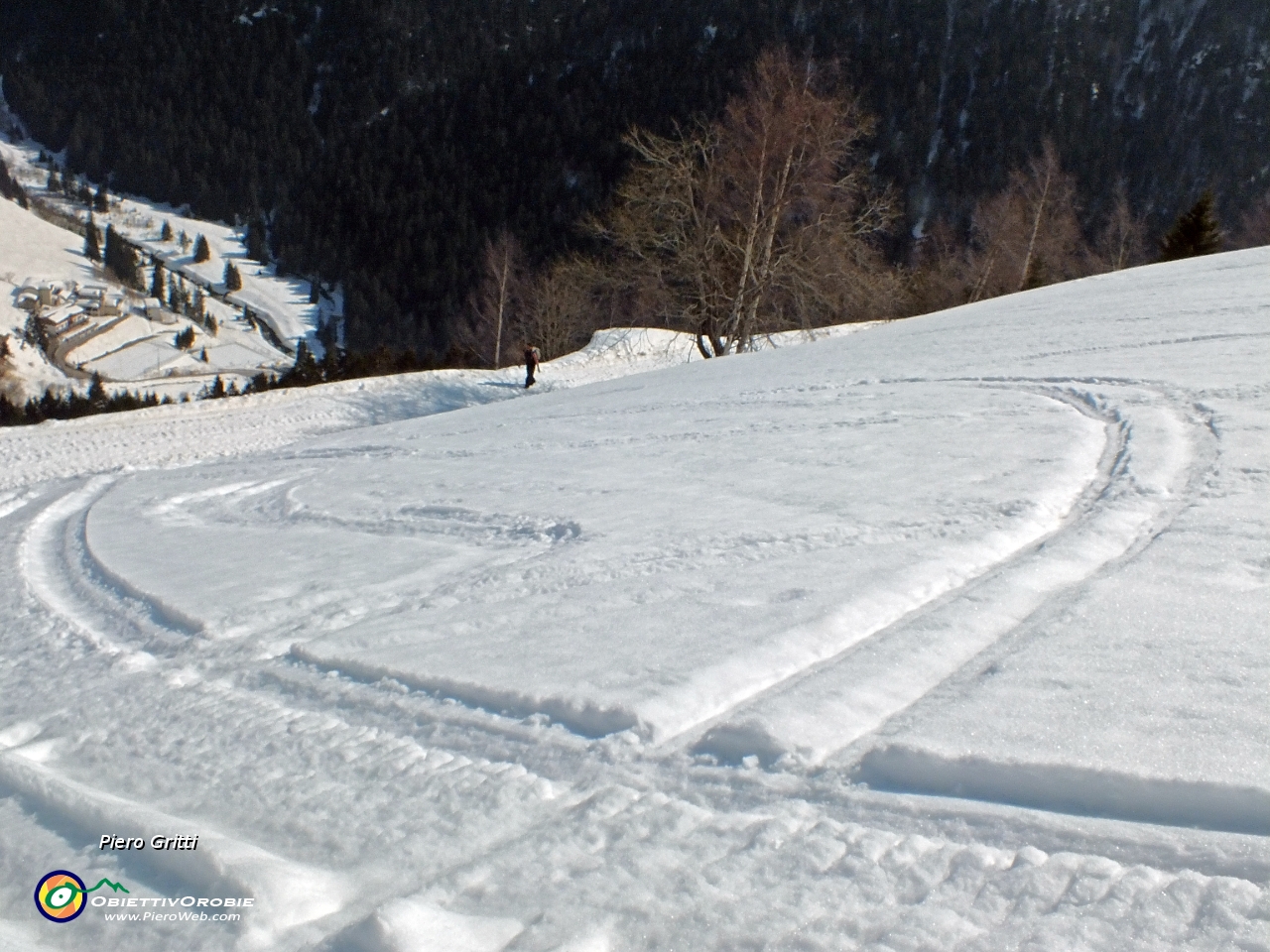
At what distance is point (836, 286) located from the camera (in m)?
20.2

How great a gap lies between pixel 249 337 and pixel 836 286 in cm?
9368

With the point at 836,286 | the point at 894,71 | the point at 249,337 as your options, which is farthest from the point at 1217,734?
the point at 894,71

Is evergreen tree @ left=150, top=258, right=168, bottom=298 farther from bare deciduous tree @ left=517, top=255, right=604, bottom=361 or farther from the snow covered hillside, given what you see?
bare deciduous tree @ left=517, top=255, right=604, bottom=361

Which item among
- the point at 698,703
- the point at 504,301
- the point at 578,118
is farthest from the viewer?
the point at 578,118

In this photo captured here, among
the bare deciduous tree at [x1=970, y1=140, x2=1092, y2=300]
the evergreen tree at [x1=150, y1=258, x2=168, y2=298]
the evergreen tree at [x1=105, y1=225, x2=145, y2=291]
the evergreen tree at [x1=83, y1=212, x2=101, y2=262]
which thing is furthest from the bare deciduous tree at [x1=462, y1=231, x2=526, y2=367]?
the evergreen tree at [x1=83, y1=212, x2=101, y2=262]

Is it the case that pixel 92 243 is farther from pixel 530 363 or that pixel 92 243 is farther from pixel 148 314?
pixel 530 363

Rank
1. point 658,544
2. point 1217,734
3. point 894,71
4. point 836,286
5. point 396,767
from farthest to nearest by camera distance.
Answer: point 894,71, point 836,286, point 658,544, point 396,767, point 1217,734

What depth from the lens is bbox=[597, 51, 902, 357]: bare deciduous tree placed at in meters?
19.7

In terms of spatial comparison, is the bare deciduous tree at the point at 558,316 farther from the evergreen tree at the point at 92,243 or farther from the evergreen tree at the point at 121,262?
the evergreen tree at the point at 92,243

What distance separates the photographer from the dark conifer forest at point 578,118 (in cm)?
10162

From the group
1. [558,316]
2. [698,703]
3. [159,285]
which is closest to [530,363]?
[698,703]

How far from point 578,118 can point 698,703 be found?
430 ft

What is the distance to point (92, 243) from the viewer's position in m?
107

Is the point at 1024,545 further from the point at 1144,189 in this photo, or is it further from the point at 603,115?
the point at 603,115
